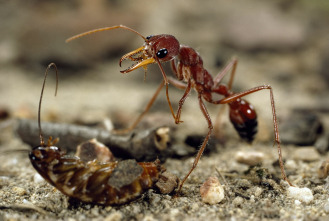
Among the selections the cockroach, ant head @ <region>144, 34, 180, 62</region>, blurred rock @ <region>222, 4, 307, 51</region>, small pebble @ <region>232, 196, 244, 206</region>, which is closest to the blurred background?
blurred rock @ <region>222, 4, 307, 51</region>

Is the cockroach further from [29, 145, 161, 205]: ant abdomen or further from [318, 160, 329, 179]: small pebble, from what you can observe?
[318, 160, 329, 179]: small pebble

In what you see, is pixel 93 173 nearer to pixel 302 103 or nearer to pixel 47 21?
pixel 302 103

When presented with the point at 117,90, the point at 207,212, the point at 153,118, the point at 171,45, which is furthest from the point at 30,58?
the point at 207,212

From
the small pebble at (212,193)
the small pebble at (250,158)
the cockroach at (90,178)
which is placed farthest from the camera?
the small pebble at (250,158)

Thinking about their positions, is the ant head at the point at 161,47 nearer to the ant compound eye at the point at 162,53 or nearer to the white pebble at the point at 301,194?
the ant compound eye at the point at 162,53

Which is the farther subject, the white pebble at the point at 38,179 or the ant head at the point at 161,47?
the ant head at the point at 161,47

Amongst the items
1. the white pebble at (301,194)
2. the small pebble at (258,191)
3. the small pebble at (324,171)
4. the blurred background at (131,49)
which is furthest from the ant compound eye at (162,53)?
the blurred background at (131,49)

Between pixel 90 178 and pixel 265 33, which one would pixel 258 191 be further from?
pixel 265 33
